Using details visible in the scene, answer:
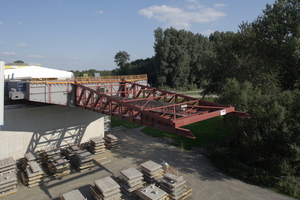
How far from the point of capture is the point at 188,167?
17.5 metres

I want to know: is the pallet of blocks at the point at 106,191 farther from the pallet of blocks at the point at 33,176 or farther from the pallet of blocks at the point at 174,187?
the pallet of blocks at the point at 33,176

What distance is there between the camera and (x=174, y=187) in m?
12.5

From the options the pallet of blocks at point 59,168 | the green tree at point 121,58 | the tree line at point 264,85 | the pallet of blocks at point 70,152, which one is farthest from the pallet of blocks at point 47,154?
the green tree at point 121,58

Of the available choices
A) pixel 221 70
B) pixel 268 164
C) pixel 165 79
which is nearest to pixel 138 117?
pixel 268 164

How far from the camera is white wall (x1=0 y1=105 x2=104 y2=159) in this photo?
687 inches

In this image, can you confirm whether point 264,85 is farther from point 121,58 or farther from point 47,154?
point 121,58

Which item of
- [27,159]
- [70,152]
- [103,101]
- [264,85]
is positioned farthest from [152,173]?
[264,85]

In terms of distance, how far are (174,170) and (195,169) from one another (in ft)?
6.21

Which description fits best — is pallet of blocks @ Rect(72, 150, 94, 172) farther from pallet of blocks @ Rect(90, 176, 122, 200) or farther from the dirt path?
pallet of blocks @ Rect(90, 176, 122, 200)

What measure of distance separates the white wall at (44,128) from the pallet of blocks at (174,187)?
485 inches

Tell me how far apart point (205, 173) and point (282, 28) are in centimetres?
1624

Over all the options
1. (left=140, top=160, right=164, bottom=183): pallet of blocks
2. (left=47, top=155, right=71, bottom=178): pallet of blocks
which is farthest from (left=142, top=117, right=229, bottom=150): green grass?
(left=47, top=155, right=71, bottom=178): pallet of blocks

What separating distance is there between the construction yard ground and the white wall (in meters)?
3.89

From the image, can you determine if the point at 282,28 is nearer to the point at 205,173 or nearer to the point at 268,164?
the point at 268,164
